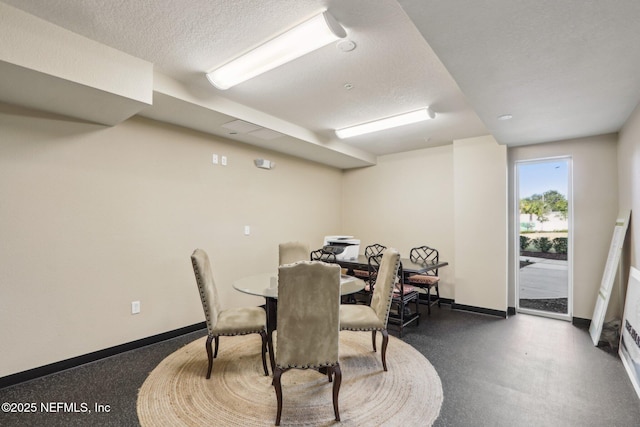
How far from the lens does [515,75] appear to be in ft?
7.07

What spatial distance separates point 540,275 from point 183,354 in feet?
15.0

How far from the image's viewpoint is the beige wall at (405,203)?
186 inches

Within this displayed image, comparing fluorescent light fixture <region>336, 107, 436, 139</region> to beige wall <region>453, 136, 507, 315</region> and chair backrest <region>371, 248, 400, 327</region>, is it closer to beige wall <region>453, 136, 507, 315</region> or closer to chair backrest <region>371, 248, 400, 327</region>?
beige wall <region>453, 136, 507, 315</region>

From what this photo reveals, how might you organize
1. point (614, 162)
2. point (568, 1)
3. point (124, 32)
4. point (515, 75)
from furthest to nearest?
point (614, 162)
point (515, 75)
point (124, 32)
point (568, 1)

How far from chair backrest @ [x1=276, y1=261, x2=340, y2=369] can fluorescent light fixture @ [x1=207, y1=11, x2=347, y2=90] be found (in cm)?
146

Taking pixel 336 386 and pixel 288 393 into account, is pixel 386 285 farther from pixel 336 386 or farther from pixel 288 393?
pixel 288 393

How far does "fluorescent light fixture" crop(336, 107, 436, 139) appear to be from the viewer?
328cm

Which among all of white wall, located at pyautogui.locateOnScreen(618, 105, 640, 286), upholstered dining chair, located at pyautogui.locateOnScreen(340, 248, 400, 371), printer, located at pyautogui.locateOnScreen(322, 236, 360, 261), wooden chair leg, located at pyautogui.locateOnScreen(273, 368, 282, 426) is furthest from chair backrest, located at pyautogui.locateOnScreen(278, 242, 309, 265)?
white wall, located at pyautogui.locateOnScreen(618, 105, 640, 286)

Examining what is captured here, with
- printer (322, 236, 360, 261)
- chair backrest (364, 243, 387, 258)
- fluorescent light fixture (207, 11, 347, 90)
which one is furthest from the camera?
chair backrest (364, 243, 387, 258)

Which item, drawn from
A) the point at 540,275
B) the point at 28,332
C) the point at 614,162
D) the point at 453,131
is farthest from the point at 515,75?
the point at 28,332

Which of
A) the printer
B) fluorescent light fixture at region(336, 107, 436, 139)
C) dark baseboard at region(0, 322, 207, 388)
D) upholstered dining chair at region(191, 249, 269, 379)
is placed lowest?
dark baseboard at region(0, 322, 207, 388)

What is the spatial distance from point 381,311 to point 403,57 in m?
2.08

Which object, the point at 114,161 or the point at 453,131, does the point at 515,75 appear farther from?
the point at 114,161

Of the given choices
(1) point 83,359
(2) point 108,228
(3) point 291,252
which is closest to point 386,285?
(3) point 291,252
